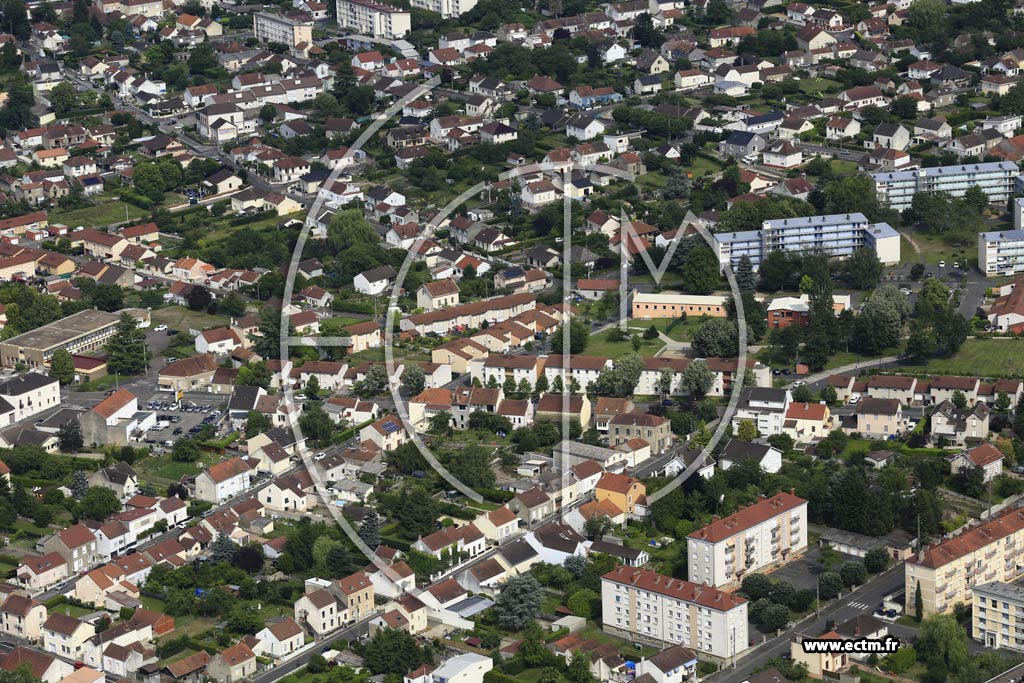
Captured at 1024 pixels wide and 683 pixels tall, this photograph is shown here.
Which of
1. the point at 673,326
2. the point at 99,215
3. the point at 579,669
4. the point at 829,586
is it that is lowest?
the point at 579,669

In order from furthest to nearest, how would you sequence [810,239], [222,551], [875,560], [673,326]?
[810,239] < [673,326] < [222,551] < [875,560]

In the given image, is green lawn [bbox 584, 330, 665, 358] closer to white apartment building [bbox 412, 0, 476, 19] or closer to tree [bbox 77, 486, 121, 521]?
tree [bbox 77, 486, 121, 521]

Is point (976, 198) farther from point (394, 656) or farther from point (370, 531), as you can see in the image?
point (394, 656)

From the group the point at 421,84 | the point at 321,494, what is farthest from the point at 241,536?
the point at 421,84

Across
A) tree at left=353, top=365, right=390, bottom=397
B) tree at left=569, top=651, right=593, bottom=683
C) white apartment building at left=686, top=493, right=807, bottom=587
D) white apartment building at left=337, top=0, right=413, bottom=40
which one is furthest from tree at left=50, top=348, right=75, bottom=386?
white apartment building at left=337, top=0, right=413, bottom=40

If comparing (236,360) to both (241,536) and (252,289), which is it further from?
(241,536)

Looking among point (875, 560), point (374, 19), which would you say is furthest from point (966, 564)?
point (374, 19)
